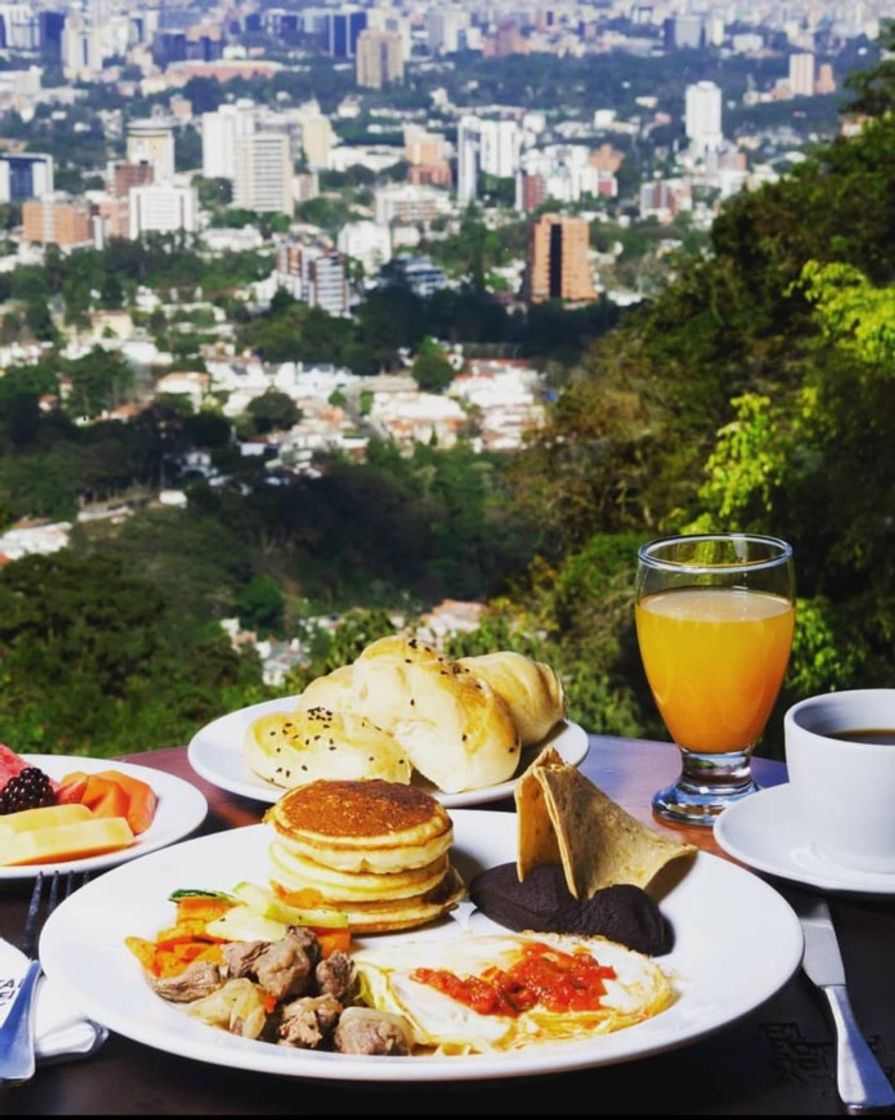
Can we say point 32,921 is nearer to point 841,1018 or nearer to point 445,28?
point 841,1018

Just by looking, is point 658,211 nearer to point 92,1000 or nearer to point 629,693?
point 629,693

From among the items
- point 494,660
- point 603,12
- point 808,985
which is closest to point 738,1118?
point 808,985

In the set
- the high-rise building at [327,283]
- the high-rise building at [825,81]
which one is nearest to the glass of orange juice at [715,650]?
the high-rise building at [327,283]

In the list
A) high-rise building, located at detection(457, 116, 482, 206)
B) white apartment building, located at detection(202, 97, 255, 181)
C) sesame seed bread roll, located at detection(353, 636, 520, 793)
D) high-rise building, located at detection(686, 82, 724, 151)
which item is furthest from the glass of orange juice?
white apartment building, located at detection(202, 97, 255, 181)

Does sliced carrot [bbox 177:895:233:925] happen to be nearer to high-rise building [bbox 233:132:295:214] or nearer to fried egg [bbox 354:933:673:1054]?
fried egg [bbox 354:933:673:1054]

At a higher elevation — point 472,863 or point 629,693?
point 472,863

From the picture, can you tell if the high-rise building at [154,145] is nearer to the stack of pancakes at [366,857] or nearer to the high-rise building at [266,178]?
the high-rise building at [266,178]
